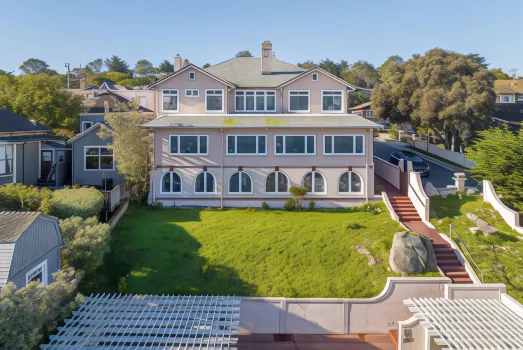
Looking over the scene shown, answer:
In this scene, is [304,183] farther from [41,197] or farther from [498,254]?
[41,197]

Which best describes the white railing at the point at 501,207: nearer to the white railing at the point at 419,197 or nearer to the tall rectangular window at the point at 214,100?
the white railing at the point at 419,197

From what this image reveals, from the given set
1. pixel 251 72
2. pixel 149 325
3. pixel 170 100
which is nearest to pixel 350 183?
pixel 251 72

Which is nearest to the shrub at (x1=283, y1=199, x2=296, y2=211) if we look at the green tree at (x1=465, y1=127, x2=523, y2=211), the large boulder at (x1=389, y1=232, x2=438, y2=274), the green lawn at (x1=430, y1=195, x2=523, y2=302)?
the large boulder at (x1=389, y1=232, x2=438, y2=274)

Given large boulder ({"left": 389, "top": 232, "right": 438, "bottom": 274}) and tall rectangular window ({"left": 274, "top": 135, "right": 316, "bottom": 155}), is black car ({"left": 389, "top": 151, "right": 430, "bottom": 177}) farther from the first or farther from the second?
large boulder ({"left": 389, "top": 232, "right": 438, "bottom": 274})

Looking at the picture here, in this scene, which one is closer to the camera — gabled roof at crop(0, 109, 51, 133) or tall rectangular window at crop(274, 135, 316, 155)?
tall rectangular window at crop(274, 135, 316, 155)

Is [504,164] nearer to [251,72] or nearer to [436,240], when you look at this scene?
[436,240]

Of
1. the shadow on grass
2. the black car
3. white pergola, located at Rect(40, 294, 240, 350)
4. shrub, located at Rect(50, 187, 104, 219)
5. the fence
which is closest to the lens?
white pergola, located at Rect(40, 294, 240, 350)

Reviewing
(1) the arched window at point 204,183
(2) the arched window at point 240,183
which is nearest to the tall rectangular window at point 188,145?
(1) the arched window at point 204,183
